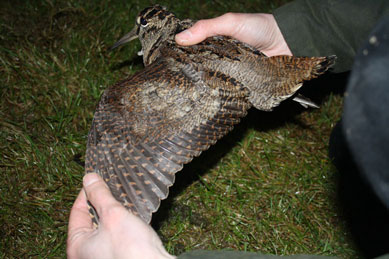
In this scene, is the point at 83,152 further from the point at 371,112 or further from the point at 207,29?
the point at 371,112

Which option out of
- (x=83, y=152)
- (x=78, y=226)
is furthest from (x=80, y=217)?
(x=83, y=152)

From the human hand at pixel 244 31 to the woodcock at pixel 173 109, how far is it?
0.21 m

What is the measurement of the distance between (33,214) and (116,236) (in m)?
1.53

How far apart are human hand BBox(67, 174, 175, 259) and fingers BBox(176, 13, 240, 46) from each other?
1.42 metres

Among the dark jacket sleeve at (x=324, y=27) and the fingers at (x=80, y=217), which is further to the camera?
the dark jacket sleeve at (x=324, y=27)

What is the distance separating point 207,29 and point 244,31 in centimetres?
39

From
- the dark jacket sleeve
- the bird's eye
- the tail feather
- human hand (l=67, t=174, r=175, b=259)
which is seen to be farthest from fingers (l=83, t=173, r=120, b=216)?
the dark jacket sleeve

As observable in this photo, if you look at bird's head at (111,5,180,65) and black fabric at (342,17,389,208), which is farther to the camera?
bird's head at (111,5,180,65)

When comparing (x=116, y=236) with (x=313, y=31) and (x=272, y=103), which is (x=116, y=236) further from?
(x=313, y=31)

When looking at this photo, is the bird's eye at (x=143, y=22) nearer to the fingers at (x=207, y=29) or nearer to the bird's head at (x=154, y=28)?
the bird's head at (x=154, y=28)

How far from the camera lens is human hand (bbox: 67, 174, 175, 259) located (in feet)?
5.97

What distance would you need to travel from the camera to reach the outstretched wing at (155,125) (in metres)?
2.46

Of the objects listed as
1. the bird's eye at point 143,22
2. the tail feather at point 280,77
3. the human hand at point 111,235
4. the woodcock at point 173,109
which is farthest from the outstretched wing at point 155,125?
the bird's eye at point 143,22

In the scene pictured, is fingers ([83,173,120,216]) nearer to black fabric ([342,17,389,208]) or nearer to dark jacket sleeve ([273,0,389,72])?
black fabric ([342,17,389,208])
